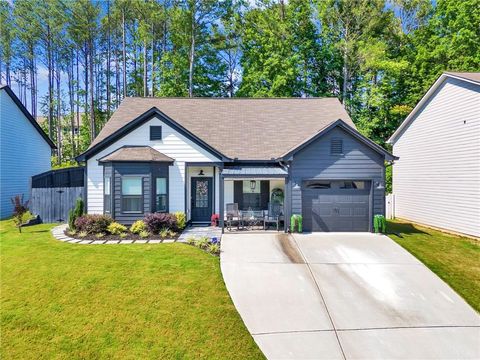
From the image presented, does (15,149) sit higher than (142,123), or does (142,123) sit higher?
(142,123)

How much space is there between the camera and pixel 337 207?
40.6ft

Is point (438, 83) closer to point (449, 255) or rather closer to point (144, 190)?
point (449, 255)

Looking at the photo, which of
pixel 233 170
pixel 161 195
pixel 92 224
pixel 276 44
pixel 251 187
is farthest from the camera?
pixel 276 44

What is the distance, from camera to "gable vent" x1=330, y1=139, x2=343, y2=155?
12266 mm

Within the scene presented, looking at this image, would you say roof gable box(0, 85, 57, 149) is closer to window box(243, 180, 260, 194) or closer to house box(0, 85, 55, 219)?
house box(0, 85, 55, 219)

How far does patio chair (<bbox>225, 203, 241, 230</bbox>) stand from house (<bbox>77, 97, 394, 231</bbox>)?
43 centimetres

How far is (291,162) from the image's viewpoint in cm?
1231

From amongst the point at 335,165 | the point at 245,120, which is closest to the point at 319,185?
the point at 335,165

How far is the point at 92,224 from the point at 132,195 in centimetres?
208

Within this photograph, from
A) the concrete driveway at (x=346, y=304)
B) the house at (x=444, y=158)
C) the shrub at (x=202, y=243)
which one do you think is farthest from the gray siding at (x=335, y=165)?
the shrub at (x=202, y=243)

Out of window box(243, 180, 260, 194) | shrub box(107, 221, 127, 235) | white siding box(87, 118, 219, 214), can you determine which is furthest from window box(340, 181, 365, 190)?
shrub box(107, 221, 127, 235)

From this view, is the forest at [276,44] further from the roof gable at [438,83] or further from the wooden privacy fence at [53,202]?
the wooden privacy fence at [53,202]

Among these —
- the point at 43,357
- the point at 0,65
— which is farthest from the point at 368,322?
the point at 0,65

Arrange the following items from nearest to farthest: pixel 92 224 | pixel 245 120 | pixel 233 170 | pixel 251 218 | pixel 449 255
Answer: pixel 449 255
pixel 92 224
pixel 251 218
pixel 233 170
pixel 245 120
